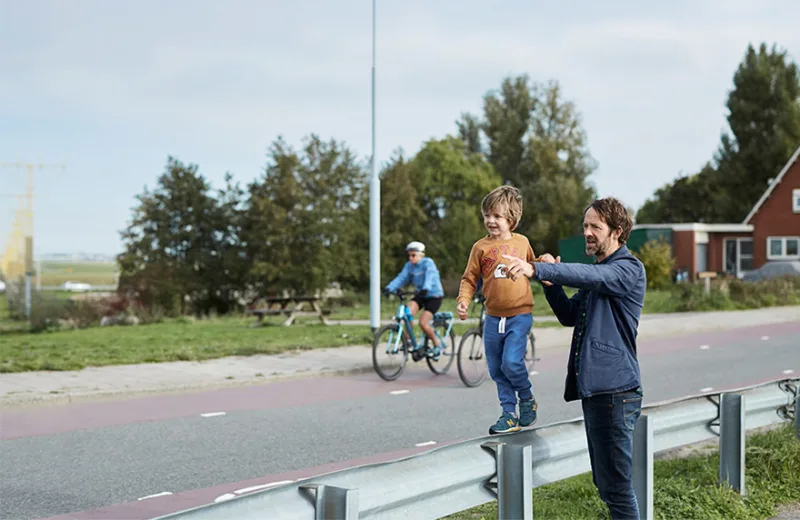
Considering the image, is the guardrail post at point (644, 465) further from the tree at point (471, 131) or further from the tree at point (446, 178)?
the tree at point (471, 131)

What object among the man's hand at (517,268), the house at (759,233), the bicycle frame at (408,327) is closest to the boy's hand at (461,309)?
the man's hand at (517,268)

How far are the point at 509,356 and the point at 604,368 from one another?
217cm

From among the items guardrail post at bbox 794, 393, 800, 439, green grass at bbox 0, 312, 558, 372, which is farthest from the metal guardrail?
green grass at bbox 0, 312, 558, 372

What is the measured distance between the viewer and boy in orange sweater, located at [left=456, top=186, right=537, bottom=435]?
5613 millimetres

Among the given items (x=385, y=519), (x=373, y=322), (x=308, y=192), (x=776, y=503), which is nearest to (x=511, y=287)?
(x=776, y=503)

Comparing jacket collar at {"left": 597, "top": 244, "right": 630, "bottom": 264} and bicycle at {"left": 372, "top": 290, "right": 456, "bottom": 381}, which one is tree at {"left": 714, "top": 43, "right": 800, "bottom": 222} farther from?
jacket collar at {"left": 597, "top": 244, "right": 630, "bottom": 264}

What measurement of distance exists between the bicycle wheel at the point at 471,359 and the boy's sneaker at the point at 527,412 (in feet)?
15.9

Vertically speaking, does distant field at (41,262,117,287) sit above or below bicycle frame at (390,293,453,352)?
above

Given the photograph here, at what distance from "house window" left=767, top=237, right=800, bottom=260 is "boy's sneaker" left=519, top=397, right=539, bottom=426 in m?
45.7

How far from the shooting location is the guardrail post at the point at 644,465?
4.56 m

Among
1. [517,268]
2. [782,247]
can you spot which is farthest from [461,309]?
[782,247]

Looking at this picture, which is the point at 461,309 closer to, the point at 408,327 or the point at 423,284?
the point at 423,284

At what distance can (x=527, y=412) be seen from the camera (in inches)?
233

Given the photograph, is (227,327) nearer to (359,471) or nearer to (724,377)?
(724,377)
